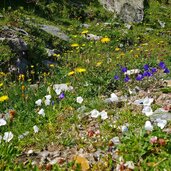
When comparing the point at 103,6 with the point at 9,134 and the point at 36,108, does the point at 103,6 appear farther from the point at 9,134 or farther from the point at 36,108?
the point at 9,134

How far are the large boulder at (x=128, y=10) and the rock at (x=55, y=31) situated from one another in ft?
17.2

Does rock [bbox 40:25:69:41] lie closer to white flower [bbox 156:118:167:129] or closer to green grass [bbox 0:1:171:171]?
green grass [bbox 0:1:171:171]

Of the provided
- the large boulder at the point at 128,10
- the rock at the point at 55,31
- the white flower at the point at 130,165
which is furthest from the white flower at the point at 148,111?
the large boulder at the point at 128,10

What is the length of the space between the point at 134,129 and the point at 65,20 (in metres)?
14.5

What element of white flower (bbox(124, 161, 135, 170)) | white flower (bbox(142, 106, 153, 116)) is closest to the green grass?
white flower (bbox(124, 161, 135, 170))

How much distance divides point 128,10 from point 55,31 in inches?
242

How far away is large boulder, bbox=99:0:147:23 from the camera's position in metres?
21.2

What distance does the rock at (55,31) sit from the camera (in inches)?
636

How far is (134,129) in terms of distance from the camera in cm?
569

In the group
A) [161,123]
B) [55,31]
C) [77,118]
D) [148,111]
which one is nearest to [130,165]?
[161,123]

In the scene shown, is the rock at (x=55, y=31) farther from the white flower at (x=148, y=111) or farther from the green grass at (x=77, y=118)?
the white flower at (x=148, y=111)

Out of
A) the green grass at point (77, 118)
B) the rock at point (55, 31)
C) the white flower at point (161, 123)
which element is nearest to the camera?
the green grass at point (77, 118)

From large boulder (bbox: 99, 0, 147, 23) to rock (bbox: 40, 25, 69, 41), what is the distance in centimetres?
524

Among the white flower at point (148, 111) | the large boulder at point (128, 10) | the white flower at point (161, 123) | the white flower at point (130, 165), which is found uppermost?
the white flower at point (161, 123)
